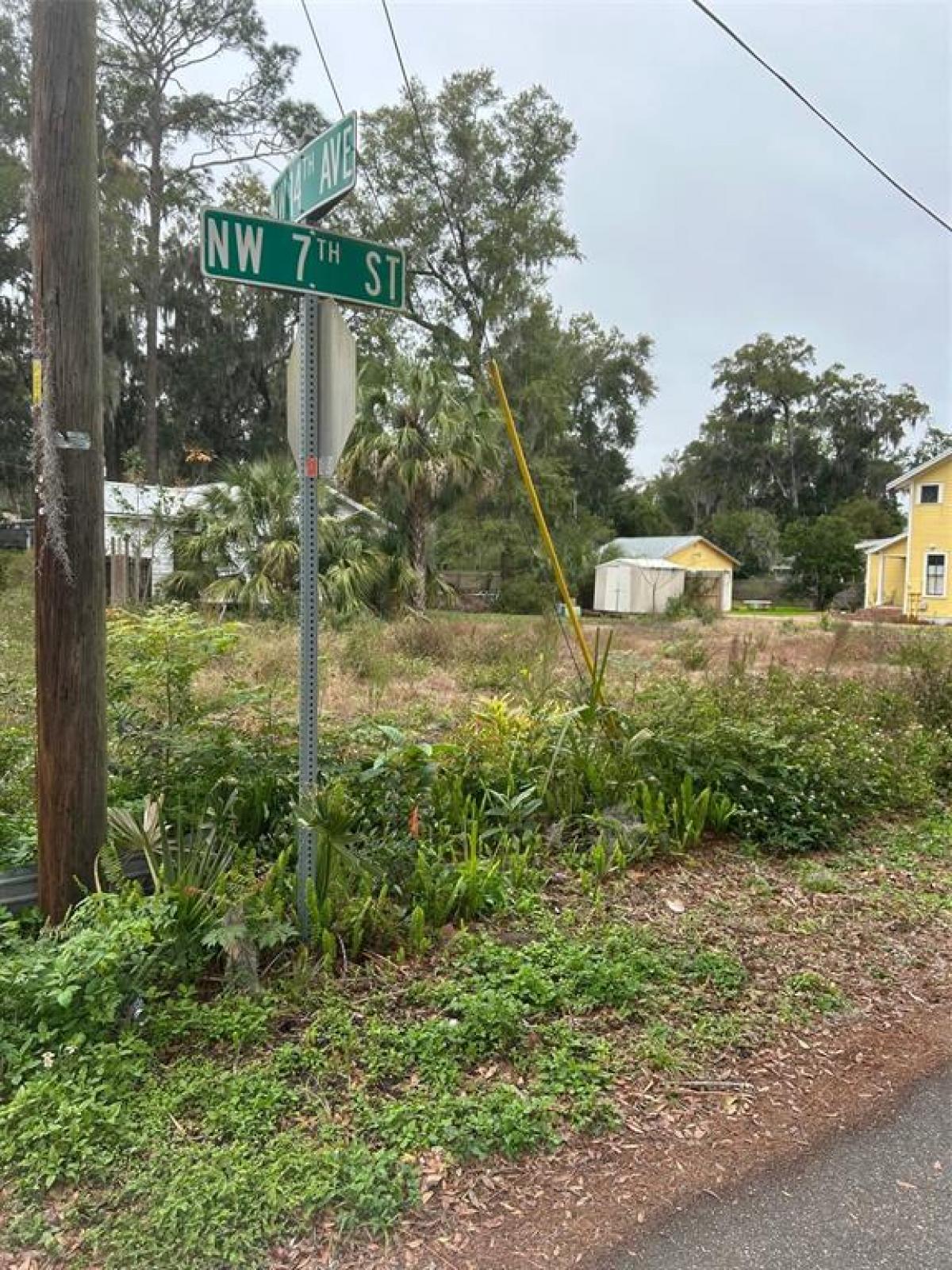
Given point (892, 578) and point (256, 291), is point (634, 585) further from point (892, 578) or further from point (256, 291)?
point (256, 291)

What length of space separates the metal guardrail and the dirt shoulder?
151 cm

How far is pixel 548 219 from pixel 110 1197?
33.5 m

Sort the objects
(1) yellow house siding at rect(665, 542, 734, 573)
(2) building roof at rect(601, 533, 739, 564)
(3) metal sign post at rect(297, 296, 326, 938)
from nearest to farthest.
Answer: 1. (3) metal sign post at rect(297, 296, 326, 938)
2. (2) building roof at rect(601, 533, 739, 564)
3. (1) yellow house siding at rect(665, 542, 734, 573)

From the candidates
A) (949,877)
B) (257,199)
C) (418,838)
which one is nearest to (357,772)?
(418,838)

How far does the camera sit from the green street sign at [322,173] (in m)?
2.52

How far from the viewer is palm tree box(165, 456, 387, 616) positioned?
13.4 meters

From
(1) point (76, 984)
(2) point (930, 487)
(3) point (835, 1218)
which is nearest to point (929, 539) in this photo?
(2) point (930, 487)

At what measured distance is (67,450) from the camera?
2551 millimetres

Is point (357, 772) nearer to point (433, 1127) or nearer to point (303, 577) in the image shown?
point (303, 577)

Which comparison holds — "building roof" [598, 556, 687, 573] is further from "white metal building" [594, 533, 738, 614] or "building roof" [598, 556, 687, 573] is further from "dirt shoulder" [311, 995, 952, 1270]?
"dirt shoulder" [311, 995, 952, 1270]

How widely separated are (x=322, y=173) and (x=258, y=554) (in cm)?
1189

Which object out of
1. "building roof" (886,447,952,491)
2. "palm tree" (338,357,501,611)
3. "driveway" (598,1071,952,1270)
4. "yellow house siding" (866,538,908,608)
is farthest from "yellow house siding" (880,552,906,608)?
"driveway" (598,1071,952,1270)

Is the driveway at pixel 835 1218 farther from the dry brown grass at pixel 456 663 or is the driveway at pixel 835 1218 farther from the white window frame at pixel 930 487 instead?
the white window frame at pixel 930 487

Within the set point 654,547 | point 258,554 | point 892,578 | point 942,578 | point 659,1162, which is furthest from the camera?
point 654,547
